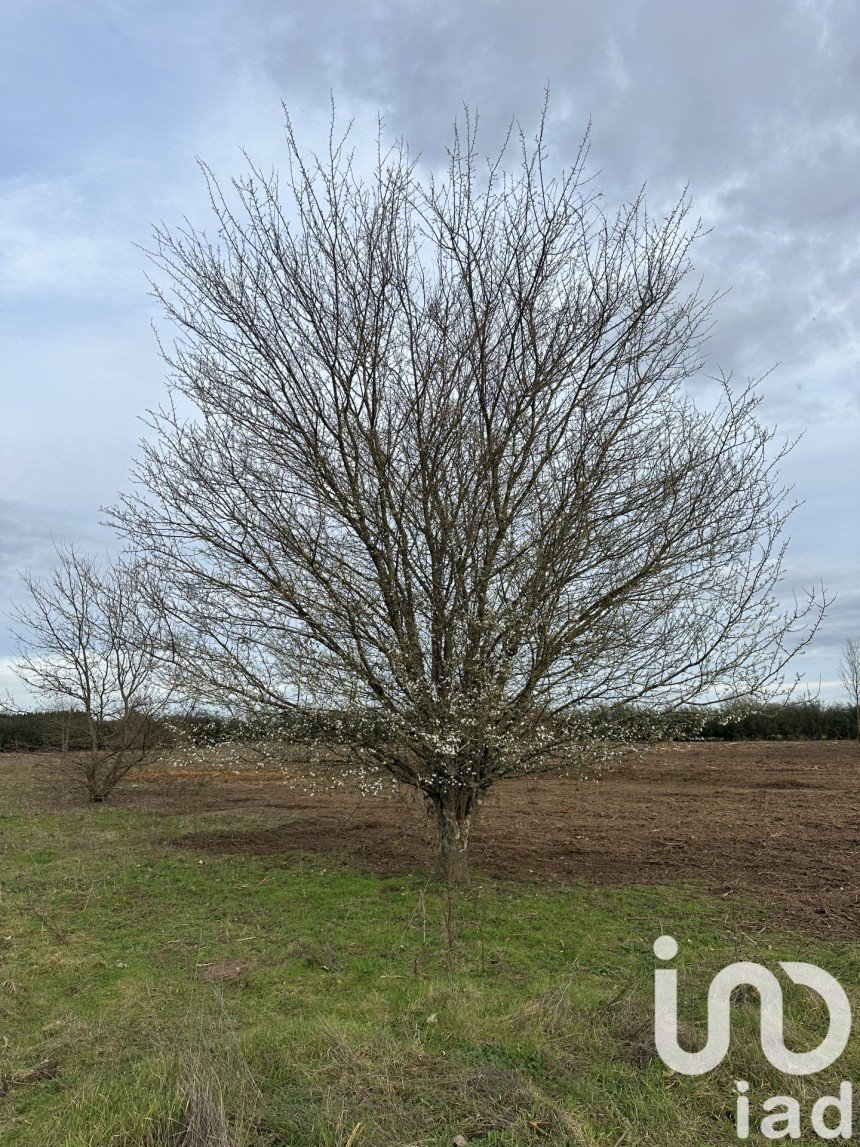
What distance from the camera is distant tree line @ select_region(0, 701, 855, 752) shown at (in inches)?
269

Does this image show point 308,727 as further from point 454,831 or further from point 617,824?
point 617,824

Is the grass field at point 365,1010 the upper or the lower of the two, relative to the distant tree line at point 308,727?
lower

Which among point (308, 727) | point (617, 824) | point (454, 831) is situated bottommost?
point (617, 824)

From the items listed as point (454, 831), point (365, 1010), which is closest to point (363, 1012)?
point (365, 1010)

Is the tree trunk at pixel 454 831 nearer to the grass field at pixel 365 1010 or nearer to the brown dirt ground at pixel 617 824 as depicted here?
the grass field at pixel 365 1010

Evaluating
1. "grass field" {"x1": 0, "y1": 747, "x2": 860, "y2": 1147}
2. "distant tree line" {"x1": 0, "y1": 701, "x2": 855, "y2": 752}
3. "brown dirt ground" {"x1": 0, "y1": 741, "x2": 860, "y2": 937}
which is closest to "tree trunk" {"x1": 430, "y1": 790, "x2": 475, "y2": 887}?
"grass field" {"x1": 0, "y1": 747, "x2": 860, "y2": 1147}

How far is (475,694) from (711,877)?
130 inches

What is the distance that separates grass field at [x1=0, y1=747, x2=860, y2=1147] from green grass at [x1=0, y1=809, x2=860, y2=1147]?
0.05 ft

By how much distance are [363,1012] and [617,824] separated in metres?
7.42

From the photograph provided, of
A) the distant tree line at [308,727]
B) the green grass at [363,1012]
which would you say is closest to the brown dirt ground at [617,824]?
the distant tree line at [308,727]

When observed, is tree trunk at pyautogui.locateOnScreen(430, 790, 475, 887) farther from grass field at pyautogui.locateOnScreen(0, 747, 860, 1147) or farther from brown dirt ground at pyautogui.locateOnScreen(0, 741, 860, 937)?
brown dirt ground at pyautogui.locateOnScreen(0, 741, 860, 937)

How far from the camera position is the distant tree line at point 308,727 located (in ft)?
22.4

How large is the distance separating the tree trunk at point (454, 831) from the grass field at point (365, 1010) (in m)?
0.23

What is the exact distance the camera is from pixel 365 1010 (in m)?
4.33
